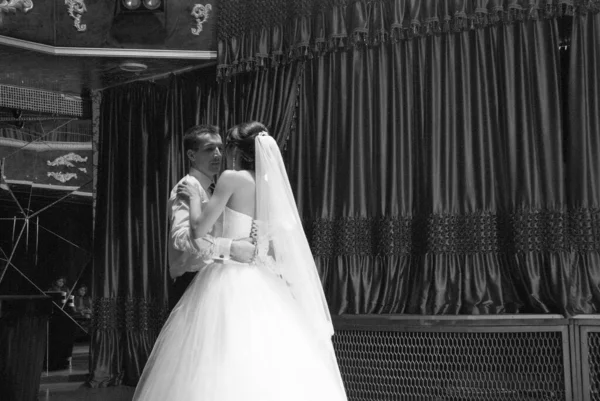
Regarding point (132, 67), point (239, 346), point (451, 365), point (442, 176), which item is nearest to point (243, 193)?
point (239, 346)

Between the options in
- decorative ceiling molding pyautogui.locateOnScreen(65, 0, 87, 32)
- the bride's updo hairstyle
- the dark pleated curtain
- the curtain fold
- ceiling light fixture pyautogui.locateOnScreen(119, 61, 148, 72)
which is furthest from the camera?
ceiling light fixture pyautogui.locateOnScreen(119, 61, 148, 72)

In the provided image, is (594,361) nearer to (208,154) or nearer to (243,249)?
(243,249)

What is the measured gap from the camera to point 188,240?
3361mm

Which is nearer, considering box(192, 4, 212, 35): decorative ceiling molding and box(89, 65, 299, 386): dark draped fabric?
box(192, 4, 212, 35): decorative ceiling molding

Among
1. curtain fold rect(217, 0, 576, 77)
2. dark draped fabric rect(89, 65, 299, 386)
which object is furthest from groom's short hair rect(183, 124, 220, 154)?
dark draped fabric rect(89, 65, 299, 386)

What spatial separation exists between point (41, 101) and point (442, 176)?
3.56m

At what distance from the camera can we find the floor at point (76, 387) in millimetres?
5203

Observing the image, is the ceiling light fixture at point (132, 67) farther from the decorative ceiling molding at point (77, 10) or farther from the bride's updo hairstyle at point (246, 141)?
the bride's updo hairstyle at point (246, 141)

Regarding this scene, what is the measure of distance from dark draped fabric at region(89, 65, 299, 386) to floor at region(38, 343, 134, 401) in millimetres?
147

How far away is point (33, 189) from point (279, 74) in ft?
7.84

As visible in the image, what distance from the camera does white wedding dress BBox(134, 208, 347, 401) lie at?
9.22 ft

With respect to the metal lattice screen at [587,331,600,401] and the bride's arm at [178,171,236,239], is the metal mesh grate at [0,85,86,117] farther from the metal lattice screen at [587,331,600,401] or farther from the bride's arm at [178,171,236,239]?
the metal lattice screen at [587,331,600,401]

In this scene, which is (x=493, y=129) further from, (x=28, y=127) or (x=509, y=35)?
(x=28, y=127)

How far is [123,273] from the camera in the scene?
233 inches
